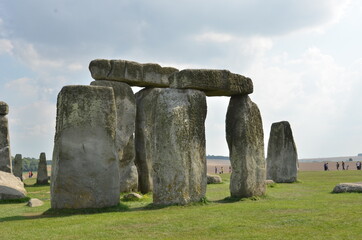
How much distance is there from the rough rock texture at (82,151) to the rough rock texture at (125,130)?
5930mm

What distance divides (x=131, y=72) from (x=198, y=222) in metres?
Result: 9.95

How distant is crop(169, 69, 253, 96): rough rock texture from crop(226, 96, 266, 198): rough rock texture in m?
0.52

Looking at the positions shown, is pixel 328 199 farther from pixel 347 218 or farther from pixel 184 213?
pixel 184 213

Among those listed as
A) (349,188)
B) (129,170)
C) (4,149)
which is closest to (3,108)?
(4,149)

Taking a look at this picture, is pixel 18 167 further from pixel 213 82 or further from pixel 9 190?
pixel 213 82

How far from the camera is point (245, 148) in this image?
45.3 ft

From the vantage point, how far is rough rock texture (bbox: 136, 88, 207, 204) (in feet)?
38.8

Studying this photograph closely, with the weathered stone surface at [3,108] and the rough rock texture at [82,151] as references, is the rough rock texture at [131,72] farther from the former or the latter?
the weathered stone surface at [3,108]

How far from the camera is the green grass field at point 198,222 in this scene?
821 cm

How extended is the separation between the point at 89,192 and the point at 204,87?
425cm

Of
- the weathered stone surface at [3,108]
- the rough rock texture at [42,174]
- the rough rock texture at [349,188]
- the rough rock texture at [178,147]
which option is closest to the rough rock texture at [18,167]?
the rough rock texture at [42,174]

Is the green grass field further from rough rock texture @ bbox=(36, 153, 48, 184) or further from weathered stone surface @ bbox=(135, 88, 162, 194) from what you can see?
rough rock texture @ bbox=(36, 153, 48, 184)

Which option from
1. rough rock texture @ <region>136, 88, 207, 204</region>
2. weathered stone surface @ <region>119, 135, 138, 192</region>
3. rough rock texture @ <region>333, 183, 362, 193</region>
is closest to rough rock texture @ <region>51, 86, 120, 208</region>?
rough rock texture @ <region>136, 88, 207, 204</region>

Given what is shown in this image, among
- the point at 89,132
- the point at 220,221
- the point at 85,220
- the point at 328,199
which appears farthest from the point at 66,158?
the point at 328,199
